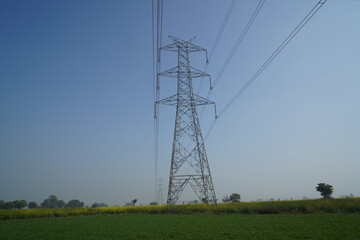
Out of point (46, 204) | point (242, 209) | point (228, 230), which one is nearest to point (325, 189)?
point (242, 209)

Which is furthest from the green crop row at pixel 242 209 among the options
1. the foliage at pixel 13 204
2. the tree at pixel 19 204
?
the tree at pixel 19 204

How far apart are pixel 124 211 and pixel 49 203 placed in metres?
159

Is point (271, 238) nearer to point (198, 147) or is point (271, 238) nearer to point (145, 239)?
point (145, 239)

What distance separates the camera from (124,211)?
39469 millimetres

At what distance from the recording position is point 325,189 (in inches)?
2167

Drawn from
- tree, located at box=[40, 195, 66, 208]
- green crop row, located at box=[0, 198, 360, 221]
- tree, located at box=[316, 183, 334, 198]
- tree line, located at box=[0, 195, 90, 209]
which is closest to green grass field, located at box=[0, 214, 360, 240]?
green crop row, located at box=[0, 198, 360, 221]

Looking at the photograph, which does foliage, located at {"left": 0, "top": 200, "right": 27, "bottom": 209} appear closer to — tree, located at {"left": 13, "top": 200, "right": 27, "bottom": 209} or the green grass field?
tree, located at {"left": 13, "top": 200, "right": 27, "bottom": 209}

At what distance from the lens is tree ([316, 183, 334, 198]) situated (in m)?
54.4

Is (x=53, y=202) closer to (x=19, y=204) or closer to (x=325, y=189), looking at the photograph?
(x=19, y=204)

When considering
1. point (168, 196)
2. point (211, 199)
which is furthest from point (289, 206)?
point (168, 196)

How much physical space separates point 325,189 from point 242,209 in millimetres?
40418

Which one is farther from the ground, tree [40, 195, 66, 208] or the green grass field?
tree [40, 195, 66, 208]

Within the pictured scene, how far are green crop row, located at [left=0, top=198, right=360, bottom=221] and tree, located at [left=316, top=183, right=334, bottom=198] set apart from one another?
112ft

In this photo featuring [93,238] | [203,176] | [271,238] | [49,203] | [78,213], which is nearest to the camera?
[271,238]
